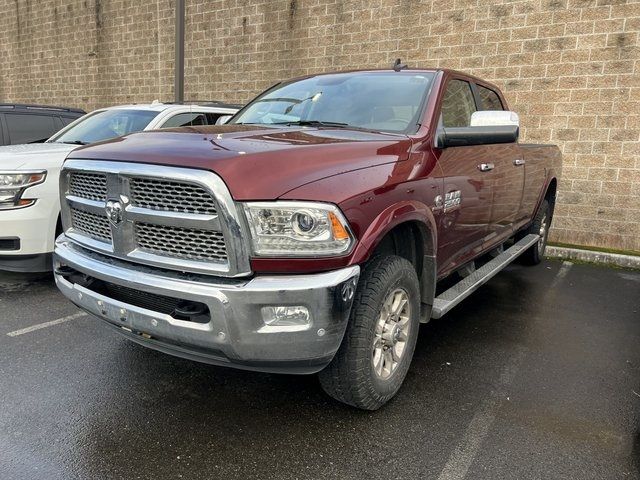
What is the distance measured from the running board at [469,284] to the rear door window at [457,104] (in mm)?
1161

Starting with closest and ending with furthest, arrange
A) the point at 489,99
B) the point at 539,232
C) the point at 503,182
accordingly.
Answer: the point at 503,182 → the point at 489,99 → the point at 539,232

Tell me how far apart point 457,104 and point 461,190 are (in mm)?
807

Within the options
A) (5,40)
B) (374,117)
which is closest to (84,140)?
(374,117)

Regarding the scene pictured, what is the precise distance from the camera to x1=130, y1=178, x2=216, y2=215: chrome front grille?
7.89 feet

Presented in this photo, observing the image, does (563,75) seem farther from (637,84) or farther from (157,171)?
(157,171)

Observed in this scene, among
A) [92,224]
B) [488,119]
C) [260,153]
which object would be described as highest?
[488,119]

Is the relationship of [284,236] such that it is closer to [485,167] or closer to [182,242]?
[182,242]

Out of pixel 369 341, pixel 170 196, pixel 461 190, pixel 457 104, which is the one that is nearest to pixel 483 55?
pixel 457 104

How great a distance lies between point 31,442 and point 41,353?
1186mm

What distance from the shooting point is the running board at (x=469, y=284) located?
3421mm

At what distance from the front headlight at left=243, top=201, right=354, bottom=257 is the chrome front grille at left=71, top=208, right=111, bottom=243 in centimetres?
96

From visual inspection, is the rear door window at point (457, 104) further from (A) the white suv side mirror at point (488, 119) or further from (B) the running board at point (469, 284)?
(B) the running board at point (469, 284)

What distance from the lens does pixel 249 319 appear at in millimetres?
2340

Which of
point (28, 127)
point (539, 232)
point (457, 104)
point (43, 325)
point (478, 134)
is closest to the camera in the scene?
point (478, 134)
